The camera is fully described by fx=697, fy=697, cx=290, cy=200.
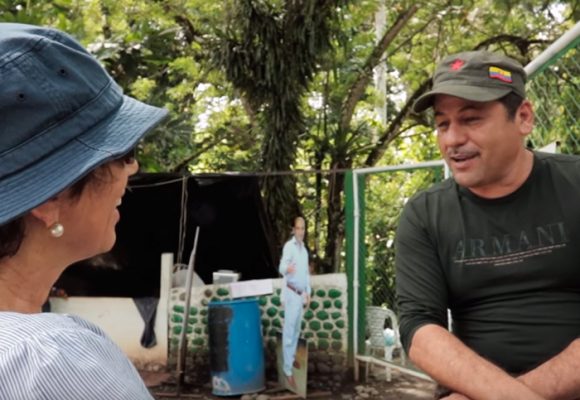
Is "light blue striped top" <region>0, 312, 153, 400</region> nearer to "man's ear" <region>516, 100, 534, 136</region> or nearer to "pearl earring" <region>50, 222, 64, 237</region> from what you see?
"pearl earring" <region>50, 222, 64, 237</region>

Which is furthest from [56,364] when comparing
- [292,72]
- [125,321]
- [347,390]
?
[292,72]

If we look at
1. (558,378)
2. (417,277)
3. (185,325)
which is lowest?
(185,325)

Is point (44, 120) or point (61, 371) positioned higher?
point (44, 120)

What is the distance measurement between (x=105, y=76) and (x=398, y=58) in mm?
9703

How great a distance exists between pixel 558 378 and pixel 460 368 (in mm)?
235

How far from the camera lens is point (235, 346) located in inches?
276

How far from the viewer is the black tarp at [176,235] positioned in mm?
7480

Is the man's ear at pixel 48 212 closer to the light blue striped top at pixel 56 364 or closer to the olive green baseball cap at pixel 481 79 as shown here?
the light blue striped top at pixel 56 364

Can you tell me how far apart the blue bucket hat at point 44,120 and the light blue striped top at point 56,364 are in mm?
168

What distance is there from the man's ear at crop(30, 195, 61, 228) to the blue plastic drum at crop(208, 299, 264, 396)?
610 centimetres

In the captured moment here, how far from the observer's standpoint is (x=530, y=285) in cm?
188

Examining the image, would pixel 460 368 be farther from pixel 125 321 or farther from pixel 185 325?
pixel 125 321

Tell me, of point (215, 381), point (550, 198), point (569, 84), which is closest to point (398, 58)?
point (215, 381)

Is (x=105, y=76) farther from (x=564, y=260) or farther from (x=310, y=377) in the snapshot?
(x=310, y=377)
